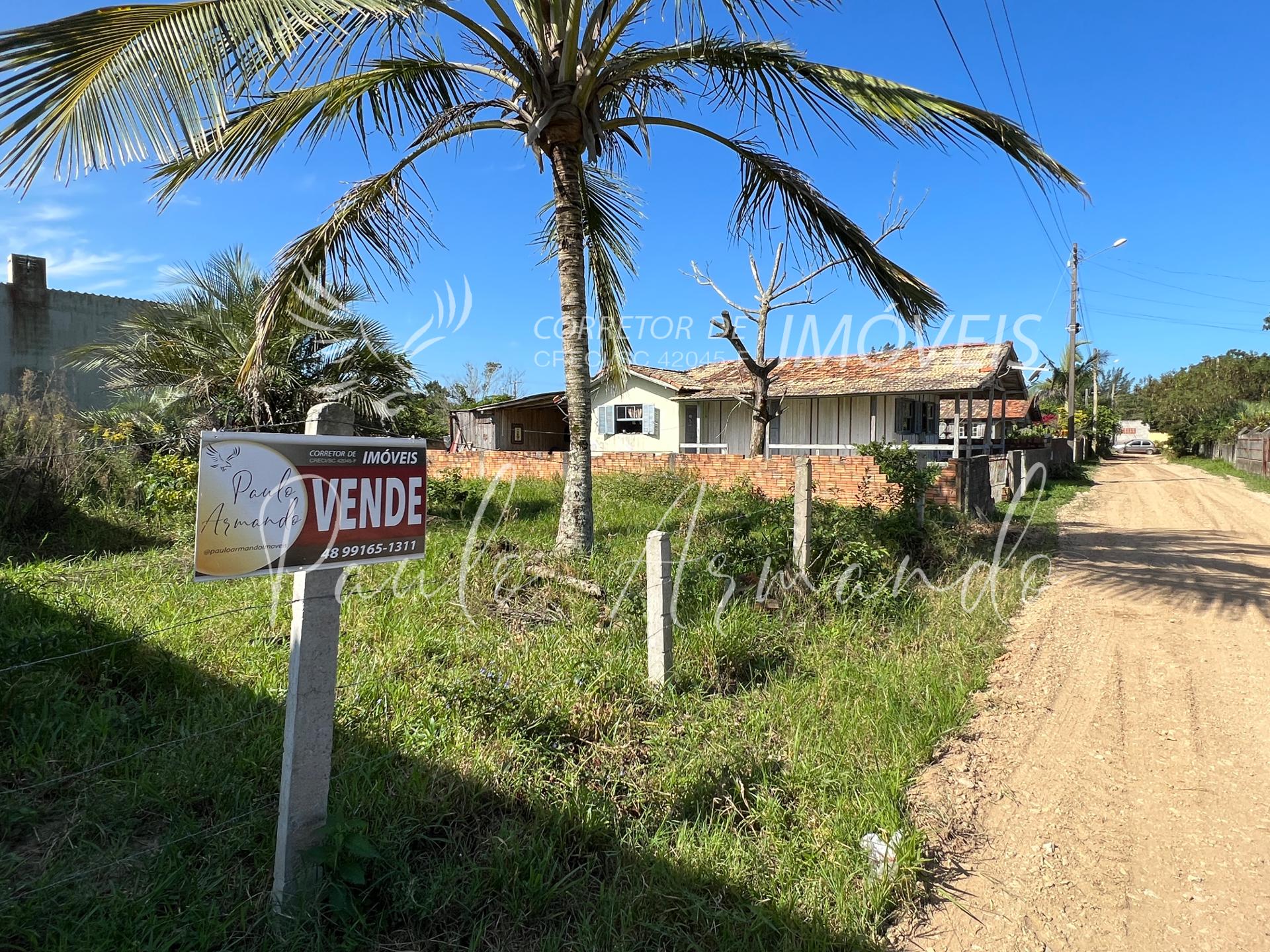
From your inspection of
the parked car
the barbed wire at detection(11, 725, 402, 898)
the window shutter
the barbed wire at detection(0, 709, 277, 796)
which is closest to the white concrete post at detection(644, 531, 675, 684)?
the barbed wire at detection(11, 725, 402, 898)

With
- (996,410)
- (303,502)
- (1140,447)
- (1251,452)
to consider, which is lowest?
(303,502)

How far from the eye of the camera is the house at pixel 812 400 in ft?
60.6

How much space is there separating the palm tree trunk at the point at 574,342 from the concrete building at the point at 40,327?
53.8ft

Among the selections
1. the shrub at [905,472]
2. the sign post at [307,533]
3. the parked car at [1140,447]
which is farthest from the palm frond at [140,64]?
the parked car at [1140,447]

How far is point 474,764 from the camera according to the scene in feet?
10.2

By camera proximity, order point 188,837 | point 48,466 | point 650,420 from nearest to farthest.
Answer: point 188,837 → point 48,466 → point 650,420

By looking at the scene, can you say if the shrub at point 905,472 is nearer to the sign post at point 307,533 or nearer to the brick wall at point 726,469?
the brick wall at point 726,469

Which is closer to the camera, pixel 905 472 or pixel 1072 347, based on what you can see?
pixel 905 472

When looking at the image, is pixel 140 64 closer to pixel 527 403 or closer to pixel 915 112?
pixel 915 112

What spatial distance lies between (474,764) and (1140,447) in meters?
70.7

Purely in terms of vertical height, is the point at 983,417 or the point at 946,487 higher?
the point at 983,417

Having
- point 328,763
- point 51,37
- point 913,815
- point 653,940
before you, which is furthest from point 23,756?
point 913,815

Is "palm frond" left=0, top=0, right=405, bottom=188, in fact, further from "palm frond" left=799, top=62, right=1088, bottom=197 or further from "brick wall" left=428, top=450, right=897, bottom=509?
"brick wall" left=428, top=450, right=897, bottom=509

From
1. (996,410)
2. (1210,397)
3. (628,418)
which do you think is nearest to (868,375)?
(628,418)
